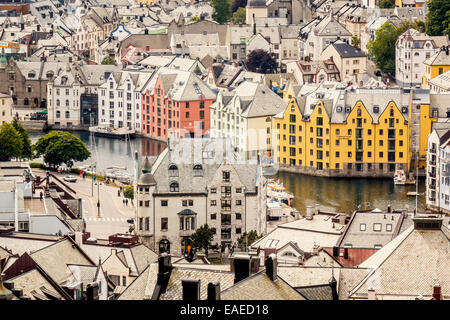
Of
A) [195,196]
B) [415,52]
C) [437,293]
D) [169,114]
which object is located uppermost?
[415,52]

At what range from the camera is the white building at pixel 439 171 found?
75.4 metres

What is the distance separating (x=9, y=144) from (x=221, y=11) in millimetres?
81899

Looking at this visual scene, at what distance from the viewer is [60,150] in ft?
288

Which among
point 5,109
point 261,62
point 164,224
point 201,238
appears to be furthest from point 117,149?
point 201,238

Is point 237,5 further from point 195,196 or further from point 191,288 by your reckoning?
point 191,288

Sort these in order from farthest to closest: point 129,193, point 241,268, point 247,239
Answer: point 129,193 → point 247,239 → point 241,268

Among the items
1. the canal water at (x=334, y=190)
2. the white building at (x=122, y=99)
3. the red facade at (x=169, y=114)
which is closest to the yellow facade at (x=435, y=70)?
the red facade at (x=169, y=114)

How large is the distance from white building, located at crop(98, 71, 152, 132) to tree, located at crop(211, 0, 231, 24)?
4970 cm

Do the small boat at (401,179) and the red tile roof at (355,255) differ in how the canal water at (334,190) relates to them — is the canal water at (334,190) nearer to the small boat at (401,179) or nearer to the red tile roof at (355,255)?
the small boat at (401,179)

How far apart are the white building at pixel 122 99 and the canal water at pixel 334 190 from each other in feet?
34.9

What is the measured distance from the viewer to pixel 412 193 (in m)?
81.4

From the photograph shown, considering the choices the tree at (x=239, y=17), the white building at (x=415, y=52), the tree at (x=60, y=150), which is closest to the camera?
the tree at (x=60, y=150)

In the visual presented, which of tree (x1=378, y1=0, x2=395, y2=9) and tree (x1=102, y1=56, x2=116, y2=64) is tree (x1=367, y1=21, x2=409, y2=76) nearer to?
tree (x1=378, y1=0, x2=395, y2=9)
